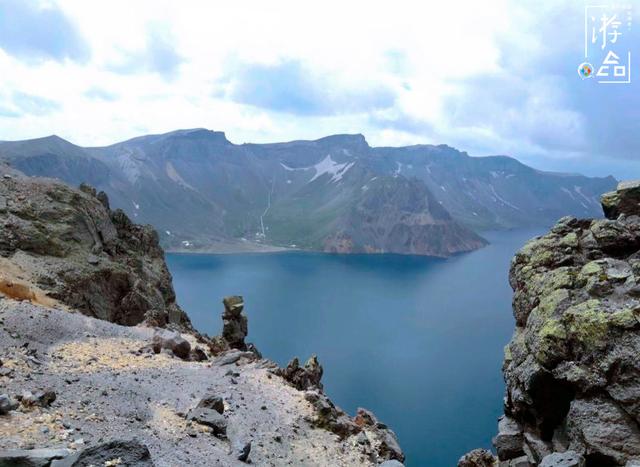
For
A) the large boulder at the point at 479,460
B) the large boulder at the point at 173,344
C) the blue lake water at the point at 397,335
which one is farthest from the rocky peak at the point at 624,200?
the blue lake water at the point at 397,335

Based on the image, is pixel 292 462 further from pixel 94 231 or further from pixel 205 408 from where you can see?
pixel 94 231

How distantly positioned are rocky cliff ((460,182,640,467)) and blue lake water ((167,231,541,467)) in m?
41.7

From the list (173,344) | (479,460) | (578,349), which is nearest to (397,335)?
(479,460)

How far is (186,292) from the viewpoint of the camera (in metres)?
138

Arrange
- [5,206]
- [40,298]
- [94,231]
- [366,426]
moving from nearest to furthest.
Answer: [366,426] < [40,298] < [5,206] < [94,231]

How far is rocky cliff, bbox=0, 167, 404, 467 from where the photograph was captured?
13.2 meters

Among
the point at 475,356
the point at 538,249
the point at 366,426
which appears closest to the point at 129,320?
the point at 366,426

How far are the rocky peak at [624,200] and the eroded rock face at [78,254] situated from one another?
27725 millimetres

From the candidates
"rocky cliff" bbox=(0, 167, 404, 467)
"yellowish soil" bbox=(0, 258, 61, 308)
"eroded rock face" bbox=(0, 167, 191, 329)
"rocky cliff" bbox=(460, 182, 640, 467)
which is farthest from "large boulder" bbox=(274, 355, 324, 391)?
"yellowish soil" bbox=(0, 258, 61, 308)

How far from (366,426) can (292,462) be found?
26.5 feet

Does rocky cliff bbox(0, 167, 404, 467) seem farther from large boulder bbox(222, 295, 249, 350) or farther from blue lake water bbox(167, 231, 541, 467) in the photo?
blue lake water bbox(167, 231, 541, 467)

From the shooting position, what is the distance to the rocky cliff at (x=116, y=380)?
13.2 meters

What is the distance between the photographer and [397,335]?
10256 centimetres

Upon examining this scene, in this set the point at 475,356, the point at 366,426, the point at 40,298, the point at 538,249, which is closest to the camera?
the point at 538,249
